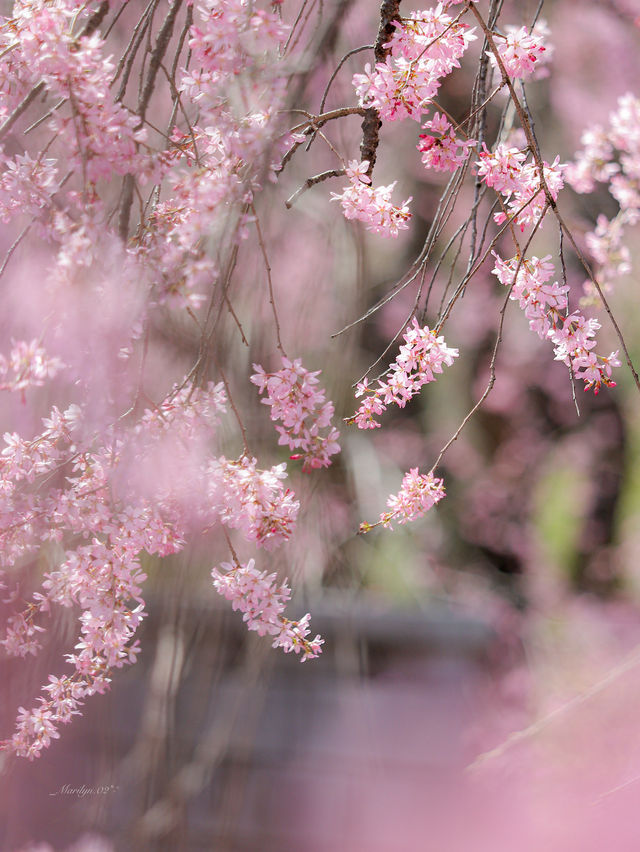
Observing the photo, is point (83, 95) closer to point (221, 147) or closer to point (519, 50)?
point (221, 147)

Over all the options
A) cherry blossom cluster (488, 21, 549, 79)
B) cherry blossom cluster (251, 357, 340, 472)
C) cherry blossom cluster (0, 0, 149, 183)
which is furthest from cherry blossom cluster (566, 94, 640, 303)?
cherry blossom cluster (0, 0, 149, 183)

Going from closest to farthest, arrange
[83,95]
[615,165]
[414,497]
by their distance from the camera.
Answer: [83,95] → [414,497] → [615,165]

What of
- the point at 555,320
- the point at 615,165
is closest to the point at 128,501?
the point at 555,320

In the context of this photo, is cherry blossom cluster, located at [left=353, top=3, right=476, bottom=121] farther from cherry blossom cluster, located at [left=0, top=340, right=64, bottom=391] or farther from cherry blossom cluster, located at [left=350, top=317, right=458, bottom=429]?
cherry blossom cluster, located at [left=0, top=340, right=64, bottom=391]

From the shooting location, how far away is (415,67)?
A: 54 cm

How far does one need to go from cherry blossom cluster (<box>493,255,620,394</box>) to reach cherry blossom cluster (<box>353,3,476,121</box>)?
14cm

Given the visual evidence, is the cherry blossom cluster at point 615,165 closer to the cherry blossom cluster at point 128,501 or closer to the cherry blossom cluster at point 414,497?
the cherry blossom cluster at point 414,497

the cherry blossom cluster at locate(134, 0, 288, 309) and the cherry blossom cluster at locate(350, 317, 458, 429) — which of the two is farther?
the cherry blossom cluster at locate(350, 317, 458, 429)

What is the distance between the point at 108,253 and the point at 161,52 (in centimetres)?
Result: 21

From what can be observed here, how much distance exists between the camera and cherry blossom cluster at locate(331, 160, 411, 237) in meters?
0.58

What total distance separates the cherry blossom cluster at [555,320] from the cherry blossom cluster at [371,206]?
0.31ft

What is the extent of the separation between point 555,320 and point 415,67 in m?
0.22

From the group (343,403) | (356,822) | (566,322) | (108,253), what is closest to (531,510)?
(356,822)

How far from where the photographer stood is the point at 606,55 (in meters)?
2.13
